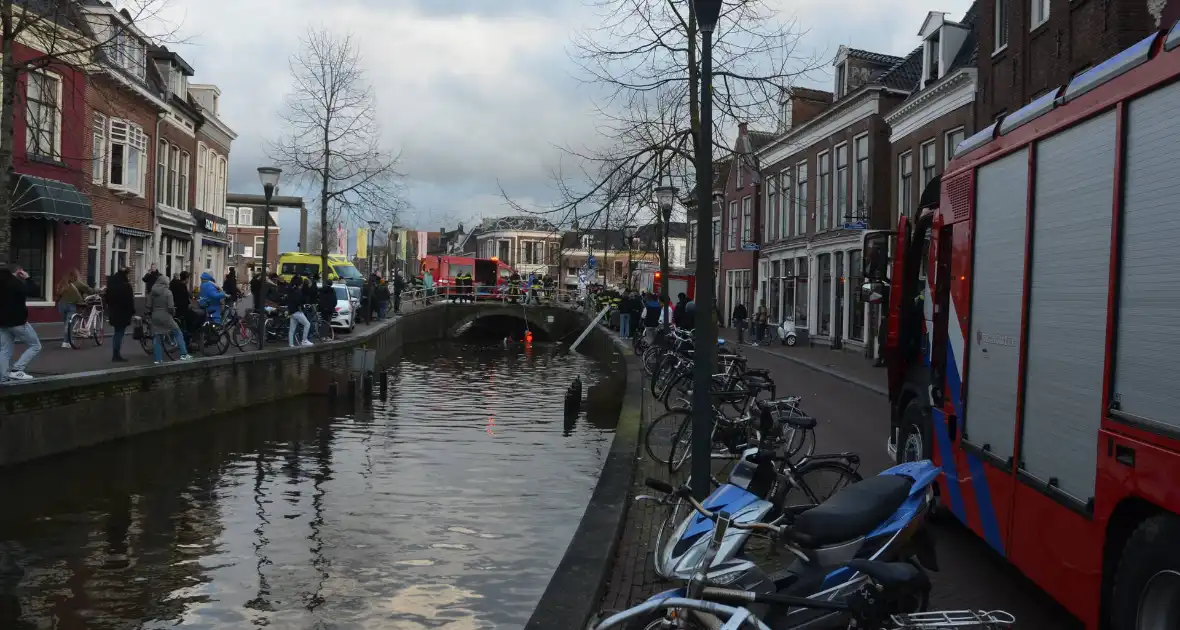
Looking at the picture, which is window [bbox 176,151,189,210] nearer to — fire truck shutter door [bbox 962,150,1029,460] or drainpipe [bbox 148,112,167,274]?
drainpipe [bbox 148,112,167,274]

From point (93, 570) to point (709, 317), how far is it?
508 centimetres

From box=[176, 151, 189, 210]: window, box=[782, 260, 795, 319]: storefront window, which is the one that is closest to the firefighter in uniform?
box=[782, 260, 795, 319]: storefront window

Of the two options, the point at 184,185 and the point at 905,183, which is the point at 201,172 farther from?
the point at 905,183

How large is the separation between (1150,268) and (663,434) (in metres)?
6.80

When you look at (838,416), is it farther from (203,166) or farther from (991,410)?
(203,166)

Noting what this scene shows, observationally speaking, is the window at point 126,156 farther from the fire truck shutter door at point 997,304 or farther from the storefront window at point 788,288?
the fire truck shutter door at point 997,304

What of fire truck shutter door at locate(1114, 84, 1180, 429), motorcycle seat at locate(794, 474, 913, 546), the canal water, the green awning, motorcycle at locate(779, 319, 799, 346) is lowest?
the canal water

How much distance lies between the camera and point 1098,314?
4.53 meters

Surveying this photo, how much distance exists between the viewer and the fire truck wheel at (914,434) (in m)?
7.69

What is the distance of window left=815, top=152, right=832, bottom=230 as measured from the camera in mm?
33219

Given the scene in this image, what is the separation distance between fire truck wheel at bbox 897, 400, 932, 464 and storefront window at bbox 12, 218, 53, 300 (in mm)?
21591

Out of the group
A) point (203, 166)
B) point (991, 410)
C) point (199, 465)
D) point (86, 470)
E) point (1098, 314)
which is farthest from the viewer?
point (203, 166)

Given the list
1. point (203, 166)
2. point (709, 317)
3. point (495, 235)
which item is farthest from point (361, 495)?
point (495, 235)

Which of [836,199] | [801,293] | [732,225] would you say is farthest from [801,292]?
[732,225]
